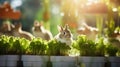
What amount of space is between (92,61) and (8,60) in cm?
244

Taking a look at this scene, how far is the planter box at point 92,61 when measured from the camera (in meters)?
12.5

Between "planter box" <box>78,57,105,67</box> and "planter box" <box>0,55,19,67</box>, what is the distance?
185cm

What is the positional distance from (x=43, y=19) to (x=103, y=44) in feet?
30.1

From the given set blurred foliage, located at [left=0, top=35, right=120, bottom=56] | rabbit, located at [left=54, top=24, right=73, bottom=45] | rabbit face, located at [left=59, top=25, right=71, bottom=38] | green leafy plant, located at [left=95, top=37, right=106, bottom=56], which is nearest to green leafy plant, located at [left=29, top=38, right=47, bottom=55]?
blurred foliage, located at [left=0, top=35, right=120, bottom=56]

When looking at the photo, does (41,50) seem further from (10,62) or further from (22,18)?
(22,18)

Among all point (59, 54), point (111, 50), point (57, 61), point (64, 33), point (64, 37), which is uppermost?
point (64, 33)

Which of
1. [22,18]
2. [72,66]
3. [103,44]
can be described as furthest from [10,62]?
[22,18]

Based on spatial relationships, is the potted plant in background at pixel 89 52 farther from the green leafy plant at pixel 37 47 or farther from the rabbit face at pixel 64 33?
the green leafy plant at pixel 37 47

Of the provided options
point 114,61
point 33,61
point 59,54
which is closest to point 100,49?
point 114,61

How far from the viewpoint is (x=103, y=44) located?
43.3ft

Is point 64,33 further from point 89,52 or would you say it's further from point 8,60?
point 8,60

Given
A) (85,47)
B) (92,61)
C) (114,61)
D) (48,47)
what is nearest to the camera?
(48,47)

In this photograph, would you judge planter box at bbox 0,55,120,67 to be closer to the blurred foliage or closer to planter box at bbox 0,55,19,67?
planter box at bbox 0,55,19,67

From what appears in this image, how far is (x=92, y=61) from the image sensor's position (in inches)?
500
